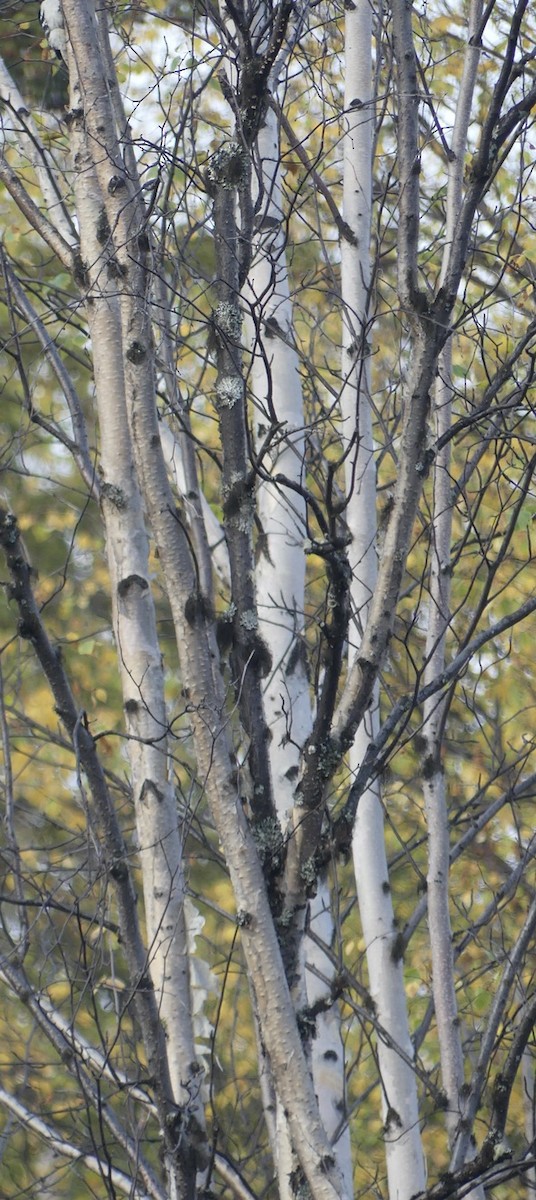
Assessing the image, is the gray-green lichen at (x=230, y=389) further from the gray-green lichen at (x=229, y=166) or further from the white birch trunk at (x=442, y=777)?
the white birch trunk at (x=442, y=777)

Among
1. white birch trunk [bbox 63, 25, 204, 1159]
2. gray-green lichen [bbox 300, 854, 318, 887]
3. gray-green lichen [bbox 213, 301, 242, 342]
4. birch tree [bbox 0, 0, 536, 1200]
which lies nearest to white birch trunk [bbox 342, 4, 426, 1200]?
birch tree [bbox 0, 0, 536, 1200]

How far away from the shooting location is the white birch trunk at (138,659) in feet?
8.65

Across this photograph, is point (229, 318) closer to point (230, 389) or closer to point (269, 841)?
point (230, 389)

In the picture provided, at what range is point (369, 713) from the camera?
367 centimetres

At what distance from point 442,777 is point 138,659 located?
117 centimetres

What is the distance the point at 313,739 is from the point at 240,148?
1.17 meters

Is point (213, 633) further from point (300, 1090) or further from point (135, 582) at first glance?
point (300, 1090)

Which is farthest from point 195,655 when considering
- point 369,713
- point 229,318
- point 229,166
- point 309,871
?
point 369,713

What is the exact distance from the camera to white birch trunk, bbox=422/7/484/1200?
10.8ft

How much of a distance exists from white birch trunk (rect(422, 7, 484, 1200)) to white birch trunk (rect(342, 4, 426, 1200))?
15 centimetres

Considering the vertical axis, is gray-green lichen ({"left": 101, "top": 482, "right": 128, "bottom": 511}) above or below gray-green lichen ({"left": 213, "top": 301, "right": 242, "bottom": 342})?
below

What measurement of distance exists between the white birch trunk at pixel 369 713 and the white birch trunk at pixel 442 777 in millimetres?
148

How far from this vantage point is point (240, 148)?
2.44 meters

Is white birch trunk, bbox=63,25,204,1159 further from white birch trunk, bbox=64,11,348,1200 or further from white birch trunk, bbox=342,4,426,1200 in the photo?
white birch trunk, bbox=342,4,426,1200
